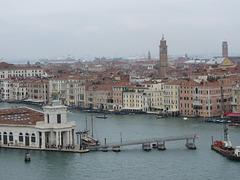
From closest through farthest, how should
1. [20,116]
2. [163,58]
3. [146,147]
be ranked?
[146,147], [20,116], [163,58]

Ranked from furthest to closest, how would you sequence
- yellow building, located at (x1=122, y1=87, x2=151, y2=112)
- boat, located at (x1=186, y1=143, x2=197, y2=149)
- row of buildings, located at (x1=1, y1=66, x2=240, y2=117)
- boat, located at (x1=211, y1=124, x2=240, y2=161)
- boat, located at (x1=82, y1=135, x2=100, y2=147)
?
1. yellow building, located at (x1=122, y1=87, x2=151, y2=112)
2. row of buildings, located at (x1=1, y1=66, x2=240, y2=117)
3. boat, located at (x1=82, y1=135, x2=100, y2=147)
4. boat, located at (x1=186, y1=143, x2=197, y2=149)
5. boat, located at (x1=211, y1=124, x2=240, y2=161)

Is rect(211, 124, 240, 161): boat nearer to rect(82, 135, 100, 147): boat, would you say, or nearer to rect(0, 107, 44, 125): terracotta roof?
rect(82, 135, 100, 147): boat

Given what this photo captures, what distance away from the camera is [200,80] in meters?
42.4

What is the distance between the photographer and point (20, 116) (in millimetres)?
26906

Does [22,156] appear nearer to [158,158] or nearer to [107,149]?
[107,149]

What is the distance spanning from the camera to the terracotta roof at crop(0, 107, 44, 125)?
2606 cm

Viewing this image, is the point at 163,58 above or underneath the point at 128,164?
above


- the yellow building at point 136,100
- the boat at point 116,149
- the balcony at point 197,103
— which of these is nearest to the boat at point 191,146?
the boat at point 116,149

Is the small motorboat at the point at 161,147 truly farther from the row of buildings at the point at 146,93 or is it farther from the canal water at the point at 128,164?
the row of buildings at the point at 146,93

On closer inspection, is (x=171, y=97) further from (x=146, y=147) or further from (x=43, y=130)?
(x=43, y=130)

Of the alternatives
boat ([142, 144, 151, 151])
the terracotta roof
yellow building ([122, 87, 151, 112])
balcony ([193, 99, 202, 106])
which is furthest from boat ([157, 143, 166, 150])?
yellow building ([122, 87, 151, 112])

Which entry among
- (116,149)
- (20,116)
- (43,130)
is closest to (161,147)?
(116,149)

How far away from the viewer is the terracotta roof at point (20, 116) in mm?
26062

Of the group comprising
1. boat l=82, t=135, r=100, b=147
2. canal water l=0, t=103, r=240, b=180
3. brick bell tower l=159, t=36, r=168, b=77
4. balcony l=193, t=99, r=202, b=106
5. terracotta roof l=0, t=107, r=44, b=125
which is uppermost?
brick bell tower l=159, t=36, r=168, b=77
